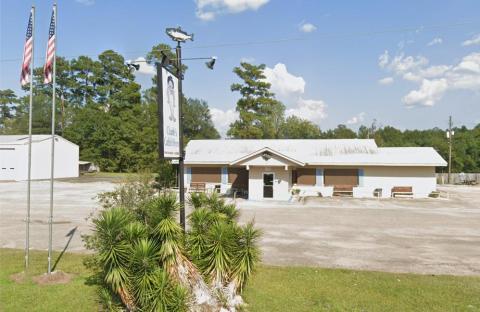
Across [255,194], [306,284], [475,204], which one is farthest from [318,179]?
[306,284]

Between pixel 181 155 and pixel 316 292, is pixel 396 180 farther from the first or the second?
pixel 181 155

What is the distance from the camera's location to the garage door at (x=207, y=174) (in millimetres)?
29620

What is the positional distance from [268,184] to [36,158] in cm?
3232

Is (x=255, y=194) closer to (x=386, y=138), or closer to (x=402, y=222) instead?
(x=402, y=222)

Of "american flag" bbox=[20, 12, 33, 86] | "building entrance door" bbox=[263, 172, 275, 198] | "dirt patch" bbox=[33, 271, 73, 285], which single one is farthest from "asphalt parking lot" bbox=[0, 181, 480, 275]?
"american flag" bbox=[20, 12, 33, 86]

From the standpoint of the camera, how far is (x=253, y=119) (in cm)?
4741

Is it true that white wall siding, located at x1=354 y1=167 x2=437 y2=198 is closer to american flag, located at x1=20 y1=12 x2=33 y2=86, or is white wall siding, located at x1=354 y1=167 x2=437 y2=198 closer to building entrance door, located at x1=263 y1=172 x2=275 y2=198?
building entrance door, located at x1=263 y1=172 x2=275 y2=198

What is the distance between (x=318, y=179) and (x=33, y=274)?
2324 cm

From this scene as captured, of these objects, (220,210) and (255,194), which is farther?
(255,194)

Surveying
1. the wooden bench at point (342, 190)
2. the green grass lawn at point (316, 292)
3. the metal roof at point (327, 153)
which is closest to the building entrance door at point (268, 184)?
the metal roof at point (327, 153)

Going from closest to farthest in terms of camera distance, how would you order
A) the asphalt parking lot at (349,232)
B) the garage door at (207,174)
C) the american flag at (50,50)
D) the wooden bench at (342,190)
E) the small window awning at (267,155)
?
1. the american flag at (50,50)
2. the asphalt parking lot at (349,232)
3. the small window awning at (267,155)
4. the wooden bench at (342,190)
5. the garage door at (207,174)

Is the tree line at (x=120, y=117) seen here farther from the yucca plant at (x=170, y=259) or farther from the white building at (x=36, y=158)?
the yucca plant at (x=170, y=259)

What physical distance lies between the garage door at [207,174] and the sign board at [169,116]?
22.5 m

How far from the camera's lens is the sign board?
645 centimetres
